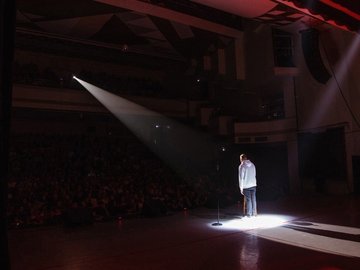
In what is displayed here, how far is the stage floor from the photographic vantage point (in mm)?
4758

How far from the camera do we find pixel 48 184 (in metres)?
10.6

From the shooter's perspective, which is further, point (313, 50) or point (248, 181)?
point (313, 50)

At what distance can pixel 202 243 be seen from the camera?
5.89 metres

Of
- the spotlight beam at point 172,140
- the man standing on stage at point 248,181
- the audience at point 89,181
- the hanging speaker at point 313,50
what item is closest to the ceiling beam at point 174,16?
the spotlight beam at point 172,140

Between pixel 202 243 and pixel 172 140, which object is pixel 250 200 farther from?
pixel 172 140

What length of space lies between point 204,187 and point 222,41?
8.10m

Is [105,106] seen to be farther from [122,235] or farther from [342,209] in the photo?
[342,209]

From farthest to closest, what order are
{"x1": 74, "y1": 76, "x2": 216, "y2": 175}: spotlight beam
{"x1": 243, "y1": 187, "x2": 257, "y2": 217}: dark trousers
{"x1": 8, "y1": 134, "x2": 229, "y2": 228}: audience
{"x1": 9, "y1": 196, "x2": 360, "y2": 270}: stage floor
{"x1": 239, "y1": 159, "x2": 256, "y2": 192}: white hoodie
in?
{"x1": 74, "y1": 76, "x2": 216, "y2": 175}: spotlight beam → {"x1": 8, "y1": 134, "x2": 229, "y2": 228}: audience → {"x1": 243, "y1": 187, "x2": 257, "y2": 217}: dark trousers → {"x1": 239, "y1": 159, "x2": 256, "y2": 192}: white hoodie → {"x1": 9, "y1": 196, "x2": 360, "y2": 270}: stage floor

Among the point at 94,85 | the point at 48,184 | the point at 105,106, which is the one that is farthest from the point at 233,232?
the point at 94,85

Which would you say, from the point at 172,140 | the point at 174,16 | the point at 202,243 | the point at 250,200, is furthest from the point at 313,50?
the point at 172,140

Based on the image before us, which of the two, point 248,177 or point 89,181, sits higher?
point 248,177

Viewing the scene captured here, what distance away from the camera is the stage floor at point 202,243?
187 inches

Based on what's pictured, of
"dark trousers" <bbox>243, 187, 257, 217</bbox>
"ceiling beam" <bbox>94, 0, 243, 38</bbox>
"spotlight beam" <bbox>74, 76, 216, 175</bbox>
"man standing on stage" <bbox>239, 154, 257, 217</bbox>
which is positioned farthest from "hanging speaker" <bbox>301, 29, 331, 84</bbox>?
"spotlight beam" <bbox>74, 76, 216, 175</bbox>

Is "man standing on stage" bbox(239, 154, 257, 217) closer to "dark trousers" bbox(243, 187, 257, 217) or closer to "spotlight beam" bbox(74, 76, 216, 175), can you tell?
"dark trousers" bbox(243, 187, 257, 217)
